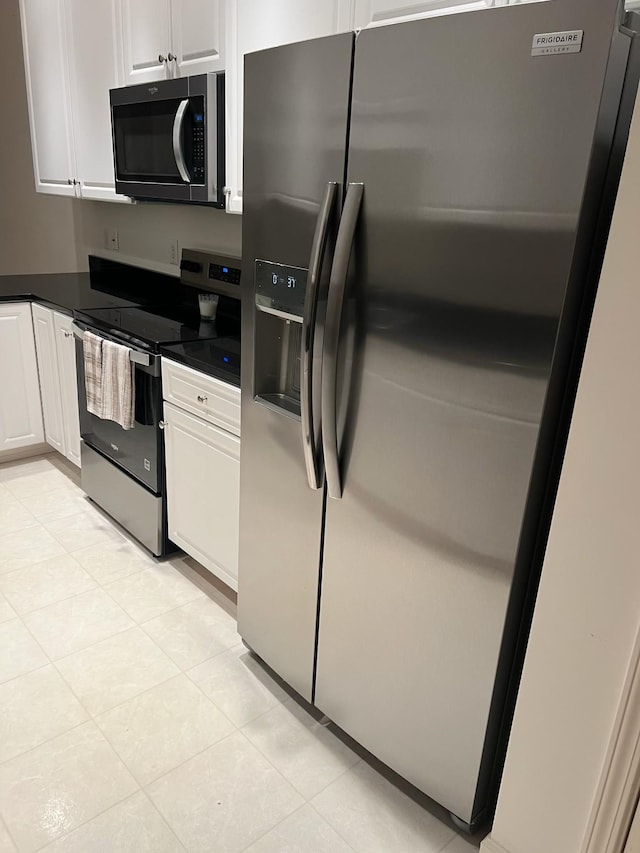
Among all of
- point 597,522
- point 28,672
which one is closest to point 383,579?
point 597,522

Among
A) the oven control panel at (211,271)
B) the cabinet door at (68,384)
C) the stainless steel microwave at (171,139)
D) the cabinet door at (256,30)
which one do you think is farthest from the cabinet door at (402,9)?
the cabinet door at (68,384)

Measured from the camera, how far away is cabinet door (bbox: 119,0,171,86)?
7.66ft

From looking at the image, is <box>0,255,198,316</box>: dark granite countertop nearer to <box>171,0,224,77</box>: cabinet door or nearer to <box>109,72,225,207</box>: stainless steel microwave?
<box>109,72,225,207</box>: stainless steel microwave

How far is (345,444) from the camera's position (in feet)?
4.95

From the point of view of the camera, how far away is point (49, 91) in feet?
10.3

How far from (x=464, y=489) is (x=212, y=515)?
1.18 meters

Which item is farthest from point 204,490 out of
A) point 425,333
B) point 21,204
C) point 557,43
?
point 21,204

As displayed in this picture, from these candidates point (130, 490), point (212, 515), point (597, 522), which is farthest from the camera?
point (130, 490)

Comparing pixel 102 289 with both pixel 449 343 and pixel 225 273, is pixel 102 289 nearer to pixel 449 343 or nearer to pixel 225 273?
pixel 225 273

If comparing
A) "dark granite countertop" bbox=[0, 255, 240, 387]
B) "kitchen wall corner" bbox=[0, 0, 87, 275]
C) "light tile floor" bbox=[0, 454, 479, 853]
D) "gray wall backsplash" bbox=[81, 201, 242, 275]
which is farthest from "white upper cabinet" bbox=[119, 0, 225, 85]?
"light tile floor" bbox=[0, 454, 479, 853]

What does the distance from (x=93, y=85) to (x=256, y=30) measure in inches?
48.0

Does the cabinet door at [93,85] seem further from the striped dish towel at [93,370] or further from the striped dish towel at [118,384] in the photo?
the striped dish towel at [118,384]

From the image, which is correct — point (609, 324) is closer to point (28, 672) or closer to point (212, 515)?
point (212, 515)

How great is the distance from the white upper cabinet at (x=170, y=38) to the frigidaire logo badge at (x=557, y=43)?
1414 mm
